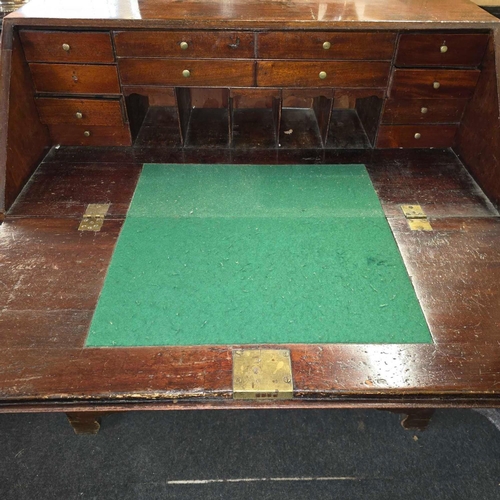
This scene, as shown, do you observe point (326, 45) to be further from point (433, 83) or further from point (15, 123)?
point (15, 123)

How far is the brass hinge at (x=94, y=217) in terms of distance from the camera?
153 cm

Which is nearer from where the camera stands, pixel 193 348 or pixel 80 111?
pixel 193 348

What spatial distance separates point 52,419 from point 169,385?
643 millimetres

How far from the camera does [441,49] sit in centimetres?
171

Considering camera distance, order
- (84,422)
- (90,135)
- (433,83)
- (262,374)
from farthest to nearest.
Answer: (90,135) < (433,83) < (84,422) < (262,374)

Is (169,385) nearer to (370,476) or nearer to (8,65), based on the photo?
(370,476)

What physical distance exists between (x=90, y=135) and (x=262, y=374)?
1372 mm

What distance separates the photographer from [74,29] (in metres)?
1.64

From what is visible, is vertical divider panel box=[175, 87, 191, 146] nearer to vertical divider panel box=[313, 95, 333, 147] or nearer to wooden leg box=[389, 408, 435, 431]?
vertical divider panel box=[313, 95, 333, 147]

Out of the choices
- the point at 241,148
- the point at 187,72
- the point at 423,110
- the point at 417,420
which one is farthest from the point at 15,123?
the point at 417,420

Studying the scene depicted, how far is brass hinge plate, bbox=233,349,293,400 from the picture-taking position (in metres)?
1.07

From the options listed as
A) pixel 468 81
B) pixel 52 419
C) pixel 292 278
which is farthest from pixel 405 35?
pixel 52 419

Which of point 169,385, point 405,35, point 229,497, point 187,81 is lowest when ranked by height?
point 229,497

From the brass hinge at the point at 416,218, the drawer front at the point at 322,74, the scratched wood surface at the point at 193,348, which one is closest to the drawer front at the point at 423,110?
the drawer front at the point at 322,74
